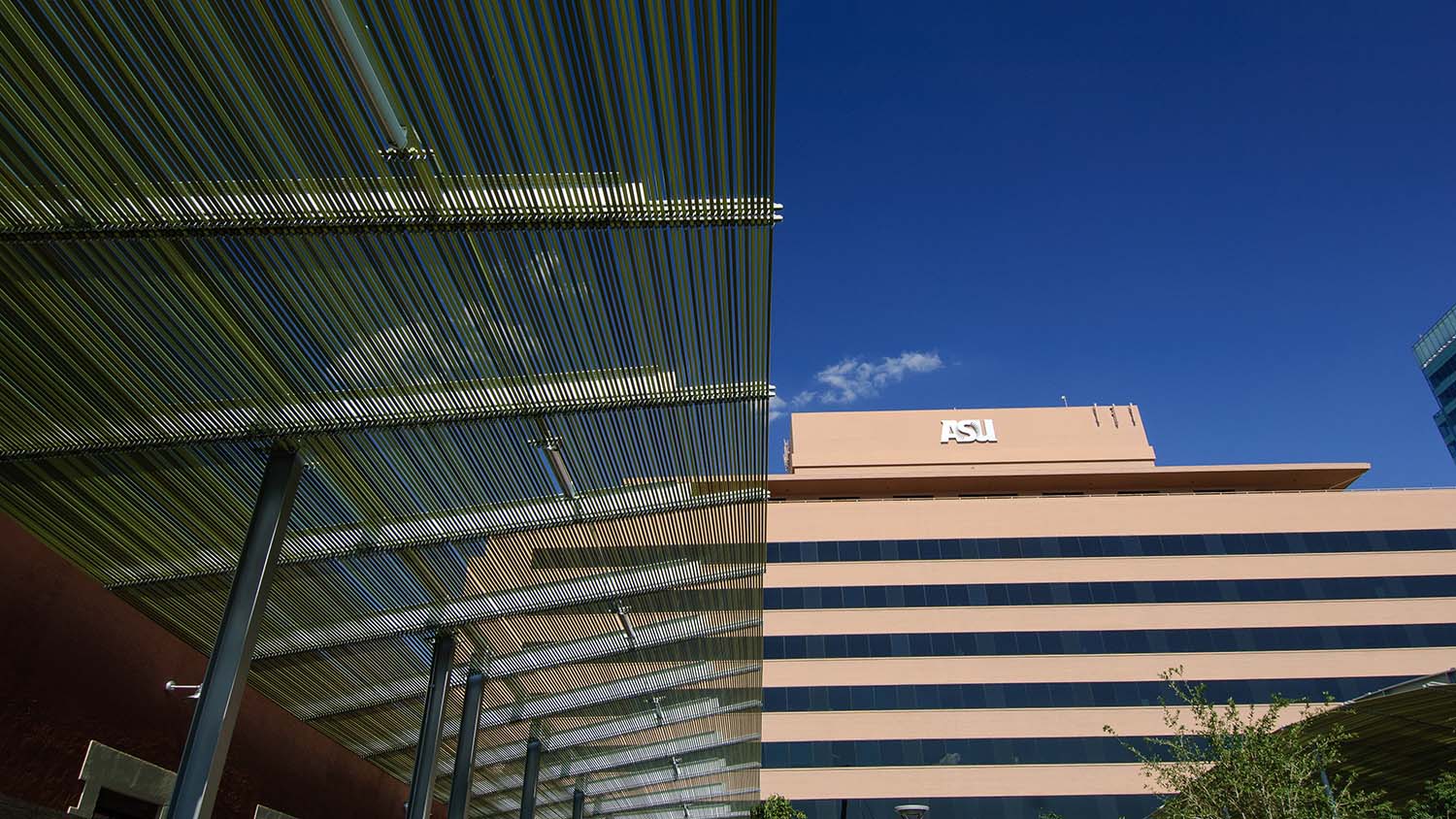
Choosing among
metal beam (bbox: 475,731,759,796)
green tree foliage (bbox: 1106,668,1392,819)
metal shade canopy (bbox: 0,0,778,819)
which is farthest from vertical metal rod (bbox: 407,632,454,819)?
green tree foliage (bbox: 1106,668,1392,819)

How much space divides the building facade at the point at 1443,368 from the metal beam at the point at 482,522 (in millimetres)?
106765

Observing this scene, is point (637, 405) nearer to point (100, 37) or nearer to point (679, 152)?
point (679, 152)

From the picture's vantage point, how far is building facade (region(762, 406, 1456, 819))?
140 feet

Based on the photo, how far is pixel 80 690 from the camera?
454 inches

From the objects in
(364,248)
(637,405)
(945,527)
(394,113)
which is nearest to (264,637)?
(637,405)

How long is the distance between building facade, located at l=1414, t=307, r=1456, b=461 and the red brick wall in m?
111

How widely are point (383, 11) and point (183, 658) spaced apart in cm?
1107

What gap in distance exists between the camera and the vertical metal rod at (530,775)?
77.9 feet

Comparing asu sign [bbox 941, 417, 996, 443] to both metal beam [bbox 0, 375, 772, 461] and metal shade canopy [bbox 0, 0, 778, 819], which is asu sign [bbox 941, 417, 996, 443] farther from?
metal beam [bbox 0, 375, 772, 461]

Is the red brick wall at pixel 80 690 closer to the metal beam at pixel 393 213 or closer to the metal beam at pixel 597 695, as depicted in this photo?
the metal beam at pixel 393 213

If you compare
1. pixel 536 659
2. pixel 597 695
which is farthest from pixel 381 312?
pixel 597 695

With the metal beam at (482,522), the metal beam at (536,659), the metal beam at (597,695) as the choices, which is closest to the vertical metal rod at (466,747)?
the metal beam at (536,659)

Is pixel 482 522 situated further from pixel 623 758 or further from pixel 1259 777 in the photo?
pixel 623 758

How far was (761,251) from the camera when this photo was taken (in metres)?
8.70
